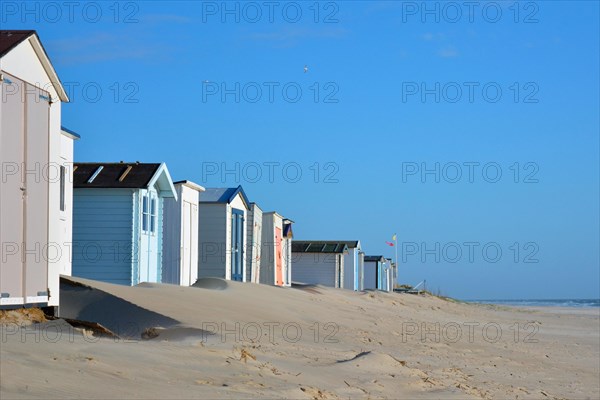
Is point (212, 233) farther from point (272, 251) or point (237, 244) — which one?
point (272, 251)

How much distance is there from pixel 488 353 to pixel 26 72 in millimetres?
11367

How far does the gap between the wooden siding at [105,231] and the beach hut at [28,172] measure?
343 inches

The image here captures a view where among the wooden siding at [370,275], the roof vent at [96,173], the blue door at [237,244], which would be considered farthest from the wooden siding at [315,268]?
the roof vent at [96,173]

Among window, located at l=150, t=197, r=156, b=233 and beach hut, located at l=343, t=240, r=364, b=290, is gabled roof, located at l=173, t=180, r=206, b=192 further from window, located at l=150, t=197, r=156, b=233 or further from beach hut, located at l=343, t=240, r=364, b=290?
beach hut, located at l=343, t=240, r=364, b=290

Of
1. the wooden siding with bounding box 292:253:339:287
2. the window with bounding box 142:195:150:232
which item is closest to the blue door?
the window with bounding box 142:195:150:232

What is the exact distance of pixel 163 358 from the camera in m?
9.99

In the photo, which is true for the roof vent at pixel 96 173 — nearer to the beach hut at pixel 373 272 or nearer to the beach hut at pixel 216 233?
the beach hut at pixel 216 233

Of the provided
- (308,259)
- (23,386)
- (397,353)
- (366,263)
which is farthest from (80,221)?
(366,263)

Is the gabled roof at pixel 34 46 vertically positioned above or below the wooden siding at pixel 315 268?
above

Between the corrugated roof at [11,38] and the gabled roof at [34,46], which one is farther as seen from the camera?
the gabled roof at [34,46]

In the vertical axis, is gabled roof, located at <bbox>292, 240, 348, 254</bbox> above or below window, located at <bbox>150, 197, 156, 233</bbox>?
below

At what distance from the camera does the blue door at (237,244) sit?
100 feet

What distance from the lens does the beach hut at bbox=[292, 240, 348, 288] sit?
48875mm

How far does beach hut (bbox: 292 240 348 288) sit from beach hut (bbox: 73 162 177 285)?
26313 mm
